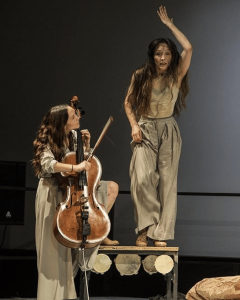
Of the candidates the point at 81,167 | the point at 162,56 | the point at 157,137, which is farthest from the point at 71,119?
the point at 162,56

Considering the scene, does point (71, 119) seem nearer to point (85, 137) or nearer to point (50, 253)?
point (85, 137)

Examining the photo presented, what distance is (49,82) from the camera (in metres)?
6.62

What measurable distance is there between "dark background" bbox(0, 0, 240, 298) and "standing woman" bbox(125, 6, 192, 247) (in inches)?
54.4

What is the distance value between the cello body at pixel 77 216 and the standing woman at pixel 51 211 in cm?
17

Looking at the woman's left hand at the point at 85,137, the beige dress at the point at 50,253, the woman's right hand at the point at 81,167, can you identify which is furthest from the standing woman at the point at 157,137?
the woman's right hand at the point at 81,167

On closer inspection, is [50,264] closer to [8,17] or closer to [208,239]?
[208,239]

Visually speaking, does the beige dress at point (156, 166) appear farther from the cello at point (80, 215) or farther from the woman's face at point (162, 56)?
the cello at point (80, 215)

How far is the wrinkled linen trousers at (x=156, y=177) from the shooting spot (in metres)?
4.94

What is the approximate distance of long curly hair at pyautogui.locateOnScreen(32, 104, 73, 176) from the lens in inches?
174

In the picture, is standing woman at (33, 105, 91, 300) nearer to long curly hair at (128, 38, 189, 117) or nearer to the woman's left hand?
the woman's left hand

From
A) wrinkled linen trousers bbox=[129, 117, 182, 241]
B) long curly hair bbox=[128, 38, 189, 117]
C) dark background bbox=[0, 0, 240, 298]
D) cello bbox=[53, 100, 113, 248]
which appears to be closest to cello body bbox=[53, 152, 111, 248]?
cello bbox=[53, 100, 113, 248]

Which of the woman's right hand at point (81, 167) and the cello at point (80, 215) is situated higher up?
the woman's right hand at point (81, 167)

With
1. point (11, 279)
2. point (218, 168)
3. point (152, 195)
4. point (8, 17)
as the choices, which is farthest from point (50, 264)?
point (8, 17)

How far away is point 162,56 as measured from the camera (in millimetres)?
4965
